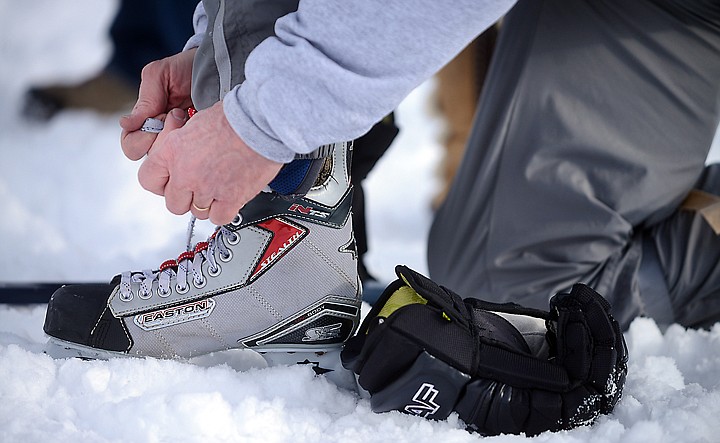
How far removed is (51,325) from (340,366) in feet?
1.17

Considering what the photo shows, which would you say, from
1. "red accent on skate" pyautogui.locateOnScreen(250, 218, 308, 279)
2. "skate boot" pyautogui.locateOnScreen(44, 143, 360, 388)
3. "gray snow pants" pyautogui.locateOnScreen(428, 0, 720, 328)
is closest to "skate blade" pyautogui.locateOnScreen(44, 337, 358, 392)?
"skate boot" pyautogui.locateOnScreen(44, 143, 360, 388)

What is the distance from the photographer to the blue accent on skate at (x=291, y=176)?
0.77 meters

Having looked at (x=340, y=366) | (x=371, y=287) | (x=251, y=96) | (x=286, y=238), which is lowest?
(x=371, y=287)

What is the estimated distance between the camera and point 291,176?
779 millimetres

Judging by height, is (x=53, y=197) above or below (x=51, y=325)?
below

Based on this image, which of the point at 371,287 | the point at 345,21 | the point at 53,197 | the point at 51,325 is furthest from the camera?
the point at 53,197

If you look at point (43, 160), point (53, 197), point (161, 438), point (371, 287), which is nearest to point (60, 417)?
point (161, 438)

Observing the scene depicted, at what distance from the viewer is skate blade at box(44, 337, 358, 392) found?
0.83 metres

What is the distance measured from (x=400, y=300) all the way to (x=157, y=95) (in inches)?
17.3

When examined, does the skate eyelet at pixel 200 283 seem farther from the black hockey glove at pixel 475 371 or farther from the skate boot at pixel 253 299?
the black hockey glove at pixel 475 371

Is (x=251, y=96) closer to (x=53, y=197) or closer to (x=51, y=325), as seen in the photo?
(x=51, y=325)

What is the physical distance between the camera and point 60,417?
0.67 m

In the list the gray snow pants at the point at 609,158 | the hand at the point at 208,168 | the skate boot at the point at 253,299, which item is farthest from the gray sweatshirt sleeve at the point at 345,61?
the gray snow pants at the point at 609,158

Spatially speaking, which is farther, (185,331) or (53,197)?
(53,197)
